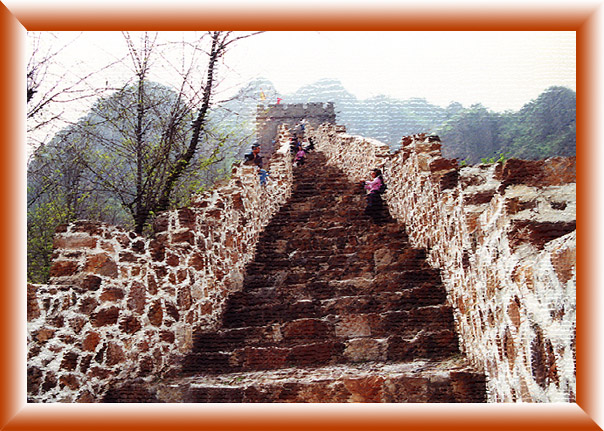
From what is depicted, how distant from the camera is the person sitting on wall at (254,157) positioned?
4.39 metres

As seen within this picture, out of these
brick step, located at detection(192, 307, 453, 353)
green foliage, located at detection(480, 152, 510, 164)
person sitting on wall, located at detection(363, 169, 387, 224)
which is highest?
green foliage, located at detection(480, 152, 510, 164)

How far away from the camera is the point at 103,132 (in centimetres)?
334

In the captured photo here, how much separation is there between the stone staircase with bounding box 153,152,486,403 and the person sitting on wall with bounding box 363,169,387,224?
331mm

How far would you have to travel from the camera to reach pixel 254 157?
15.2 feet

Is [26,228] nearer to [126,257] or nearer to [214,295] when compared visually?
[126,257]

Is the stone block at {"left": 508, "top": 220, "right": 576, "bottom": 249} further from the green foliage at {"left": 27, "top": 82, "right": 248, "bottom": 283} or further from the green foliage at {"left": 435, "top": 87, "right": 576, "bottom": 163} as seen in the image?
the green foliage at {"left": 27, "top": 82, "right": 248, "bottom": 283}

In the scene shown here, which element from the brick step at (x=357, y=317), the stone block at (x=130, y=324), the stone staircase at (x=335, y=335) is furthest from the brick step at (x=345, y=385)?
the stone block at (x=130, y=324)

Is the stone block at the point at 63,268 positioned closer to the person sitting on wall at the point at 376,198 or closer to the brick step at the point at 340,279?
the brick step at the point at 340,279

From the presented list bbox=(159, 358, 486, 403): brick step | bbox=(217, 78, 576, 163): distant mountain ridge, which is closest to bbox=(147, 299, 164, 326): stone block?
bbox=(159, 358, 486, 403): brick step

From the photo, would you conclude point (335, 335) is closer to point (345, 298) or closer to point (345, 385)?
point (345, 298)

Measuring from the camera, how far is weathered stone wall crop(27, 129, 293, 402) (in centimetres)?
264
